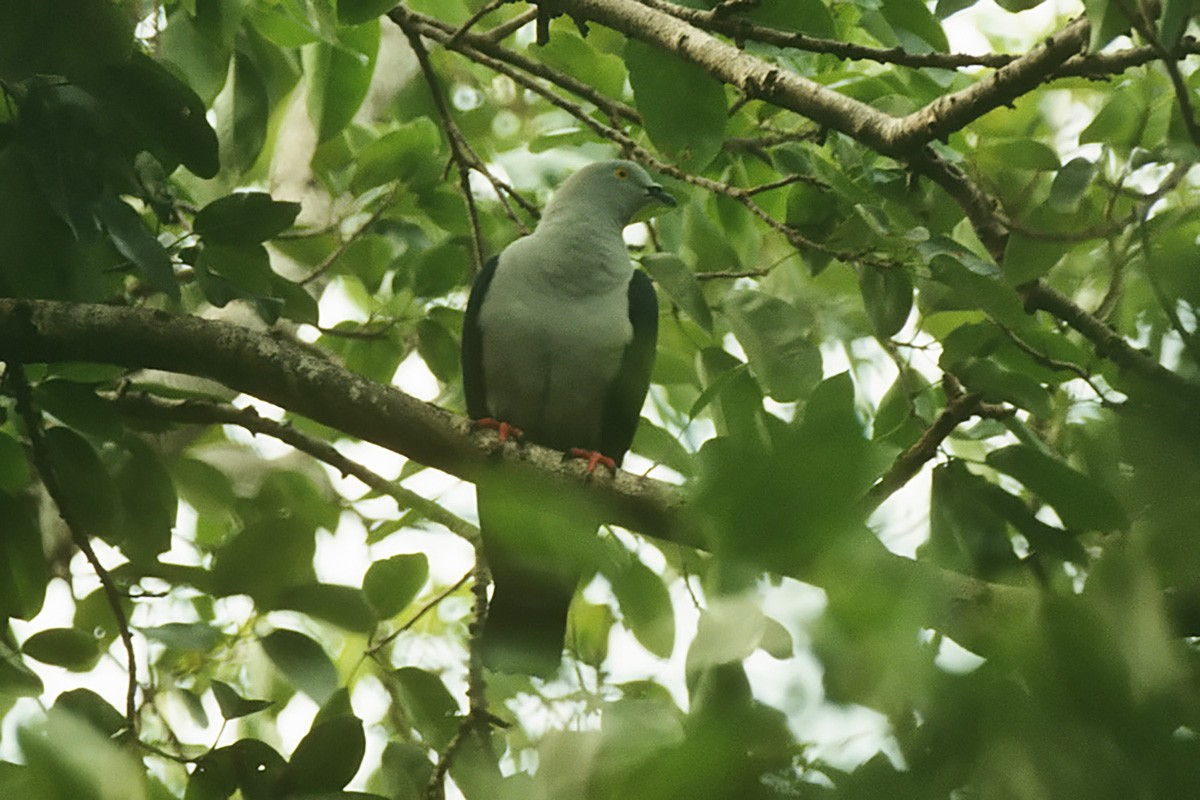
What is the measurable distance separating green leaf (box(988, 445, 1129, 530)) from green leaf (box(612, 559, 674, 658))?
1.70ft

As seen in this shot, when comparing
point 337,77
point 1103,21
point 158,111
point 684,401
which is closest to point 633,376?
point 684,401

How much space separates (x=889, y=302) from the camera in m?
2.40

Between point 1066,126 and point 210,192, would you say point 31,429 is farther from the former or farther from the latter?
point 1066,126

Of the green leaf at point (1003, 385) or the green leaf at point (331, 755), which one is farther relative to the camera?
the green leaf at point (1003, 385)

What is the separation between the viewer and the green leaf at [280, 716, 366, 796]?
5.55 ft

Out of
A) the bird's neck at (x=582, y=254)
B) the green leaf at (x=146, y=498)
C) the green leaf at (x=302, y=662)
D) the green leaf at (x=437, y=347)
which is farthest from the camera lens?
the bird's neck at (x=582, y=254)

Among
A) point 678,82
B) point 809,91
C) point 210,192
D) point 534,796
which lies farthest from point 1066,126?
point 534,796

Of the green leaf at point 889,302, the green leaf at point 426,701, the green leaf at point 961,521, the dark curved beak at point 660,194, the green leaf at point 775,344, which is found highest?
the dark curved beak at point 660,194

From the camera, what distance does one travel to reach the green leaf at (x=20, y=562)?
7.12ft

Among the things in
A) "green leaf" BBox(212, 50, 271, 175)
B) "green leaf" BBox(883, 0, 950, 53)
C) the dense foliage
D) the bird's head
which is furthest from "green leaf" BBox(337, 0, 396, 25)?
the bird's head

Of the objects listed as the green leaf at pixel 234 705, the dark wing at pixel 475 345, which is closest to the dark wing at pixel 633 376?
the dark wing at pixel 475 345

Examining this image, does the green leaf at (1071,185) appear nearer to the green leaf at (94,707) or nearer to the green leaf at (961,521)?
the green leaf at (961,521)

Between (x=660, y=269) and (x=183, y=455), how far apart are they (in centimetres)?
126

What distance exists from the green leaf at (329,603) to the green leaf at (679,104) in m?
1.06
